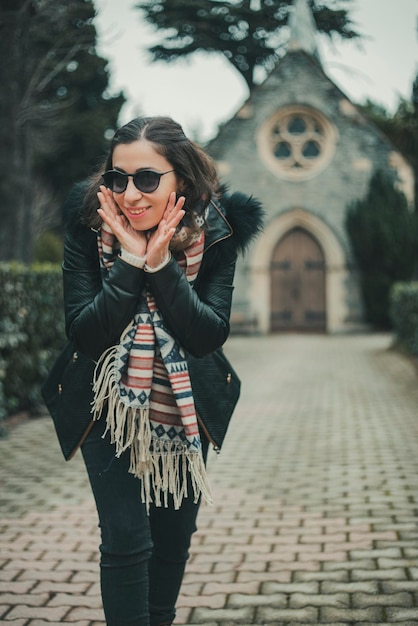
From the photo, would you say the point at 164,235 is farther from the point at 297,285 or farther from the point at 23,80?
the point at 297,285

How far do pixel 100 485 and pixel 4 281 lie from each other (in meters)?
5.89

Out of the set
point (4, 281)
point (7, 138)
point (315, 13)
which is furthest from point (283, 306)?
point (4, 281)

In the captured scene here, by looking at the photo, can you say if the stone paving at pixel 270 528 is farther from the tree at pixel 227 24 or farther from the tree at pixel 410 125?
the tree at pixel 227 24

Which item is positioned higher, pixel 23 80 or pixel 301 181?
pixel 23 80

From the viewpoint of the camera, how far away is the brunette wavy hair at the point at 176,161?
2.47m

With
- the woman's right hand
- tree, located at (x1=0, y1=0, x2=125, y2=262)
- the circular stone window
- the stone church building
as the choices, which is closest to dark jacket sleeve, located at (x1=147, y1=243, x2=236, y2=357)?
the woman's right hand

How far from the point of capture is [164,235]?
2.35m

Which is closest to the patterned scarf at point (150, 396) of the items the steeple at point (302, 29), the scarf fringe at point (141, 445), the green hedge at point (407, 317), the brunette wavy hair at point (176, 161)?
the scarf fringe at point (141, 445)

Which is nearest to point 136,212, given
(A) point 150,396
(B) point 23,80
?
(A) point 150,396

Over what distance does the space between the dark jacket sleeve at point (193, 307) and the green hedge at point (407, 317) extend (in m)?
10.8

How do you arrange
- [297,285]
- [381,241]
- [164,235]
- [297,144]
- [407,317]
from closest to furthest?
[164,235]
[407,317]
[381,241]
[297,144]
[297,285]

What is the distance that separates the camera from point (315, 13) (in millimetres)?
26484

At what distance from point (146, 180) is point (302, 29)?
23.6 m

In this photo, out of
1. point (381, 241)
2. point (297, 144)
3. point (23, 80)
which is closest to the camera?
point (23, 80)
